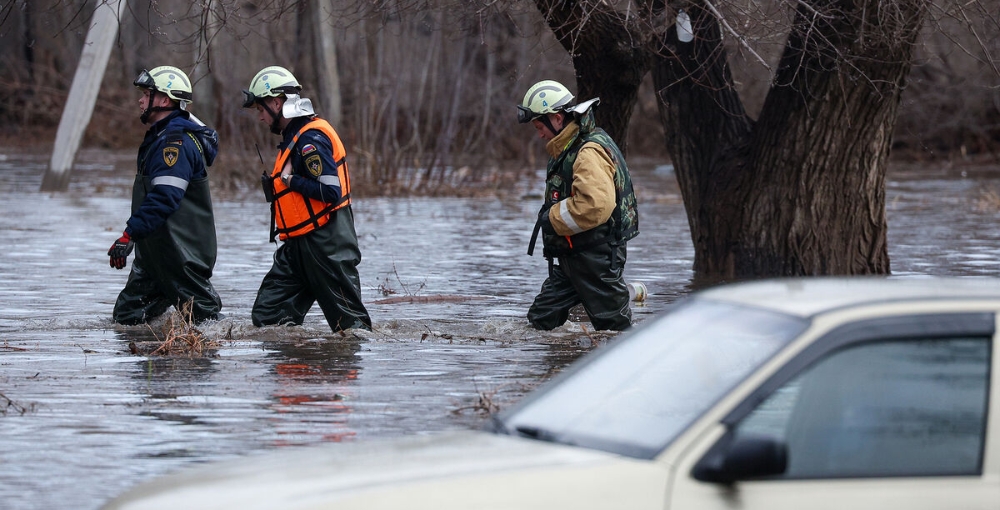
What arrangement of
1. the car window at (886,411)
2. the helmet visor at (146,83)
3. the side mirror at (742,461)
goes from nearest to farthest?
the side mirror at (742,461) → the car window at (886,411) → the helmet visor at (146,83)

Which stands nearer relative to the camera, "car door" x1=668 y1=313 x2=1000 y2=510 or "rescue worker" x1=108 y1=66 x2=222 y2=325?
"car door" x1=668 y1=313 x2=1000 y2=510

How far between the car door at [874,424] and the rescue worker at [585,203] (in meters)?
5.37

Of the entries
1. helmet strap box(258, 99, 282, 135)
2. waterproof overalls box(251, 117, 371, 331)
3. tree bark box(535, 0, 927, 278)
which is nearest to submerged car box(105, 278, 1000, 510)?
waterproof overalls box(251, 117, 371, 331)

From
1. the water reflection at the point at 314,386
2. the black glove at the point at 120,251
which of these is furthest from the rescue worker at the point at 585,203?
the black glove at the point at 120,251

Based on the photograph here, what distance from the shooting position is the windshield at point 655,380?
13.1 ft

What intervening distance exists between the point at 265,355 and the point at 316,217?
92cm

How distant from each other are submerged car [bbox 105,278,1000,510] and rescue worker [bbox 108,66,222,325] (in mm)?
6078

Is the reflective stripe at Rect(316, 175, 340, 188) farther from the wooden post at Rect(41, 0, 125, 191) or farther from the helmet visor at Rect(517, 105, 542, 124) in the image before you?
the wooden post at Rect(41, 0, 125, 191)

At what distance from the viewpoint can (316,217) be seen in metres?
9.64

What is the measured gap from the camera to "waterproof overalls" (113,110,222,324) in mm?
10070

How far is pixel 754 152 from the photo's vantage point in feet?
44.3

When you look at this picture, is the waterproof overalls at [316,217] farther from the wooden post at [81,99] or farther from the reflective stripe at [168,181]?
the wooden post at [81,99]

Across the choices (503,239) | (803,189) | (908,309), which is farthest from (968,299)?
(503,239)

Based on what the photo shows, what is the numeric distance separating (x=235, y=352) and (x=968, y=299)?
618 cm
